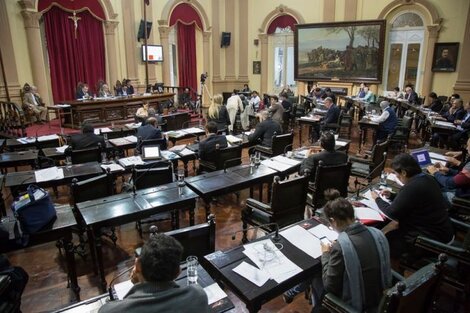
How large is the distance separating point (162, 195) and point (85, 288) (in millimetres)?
1186

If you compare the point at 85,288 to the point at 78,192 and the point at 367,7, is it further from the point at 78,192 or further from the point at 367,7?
the point at 367,7

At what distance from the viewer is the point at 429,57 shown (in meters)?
11.9

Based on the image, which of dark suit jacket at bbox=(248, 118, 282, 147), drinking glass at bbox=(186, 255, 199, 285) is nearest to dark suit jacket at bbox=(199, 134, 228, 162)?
dark suit jacket at bbox=(248, 118, 282, 147)

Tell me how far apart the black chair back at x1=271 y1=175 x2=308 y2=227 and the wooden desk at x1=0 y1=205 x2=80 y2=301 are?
1913 mm

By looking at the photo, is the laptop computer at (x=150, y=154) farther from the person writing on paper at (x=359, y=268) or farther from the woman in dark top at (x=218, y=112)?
the person writing on paper at (x=359, y=268)

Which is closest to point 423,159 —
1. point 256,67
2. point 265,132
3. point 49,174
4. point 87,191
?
point 265,132

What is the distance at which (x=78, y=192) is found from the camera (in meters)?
3.67

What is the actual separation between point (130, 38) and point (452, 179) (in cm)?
1170

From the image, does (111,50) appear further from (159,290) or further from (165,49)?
(159,290)

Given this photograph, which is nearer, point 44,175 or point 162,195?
point 162,195

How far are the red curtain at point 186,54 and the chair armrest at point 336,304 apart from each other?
13653 mm

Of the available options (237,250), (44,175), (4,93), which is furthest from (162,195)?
(4,93)

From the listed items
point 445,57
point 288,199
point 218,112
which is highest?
point 445,57

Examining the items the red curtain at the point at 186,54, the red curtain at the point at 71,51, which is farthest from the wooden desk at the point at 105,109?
the red curtain at the point at 186,54
